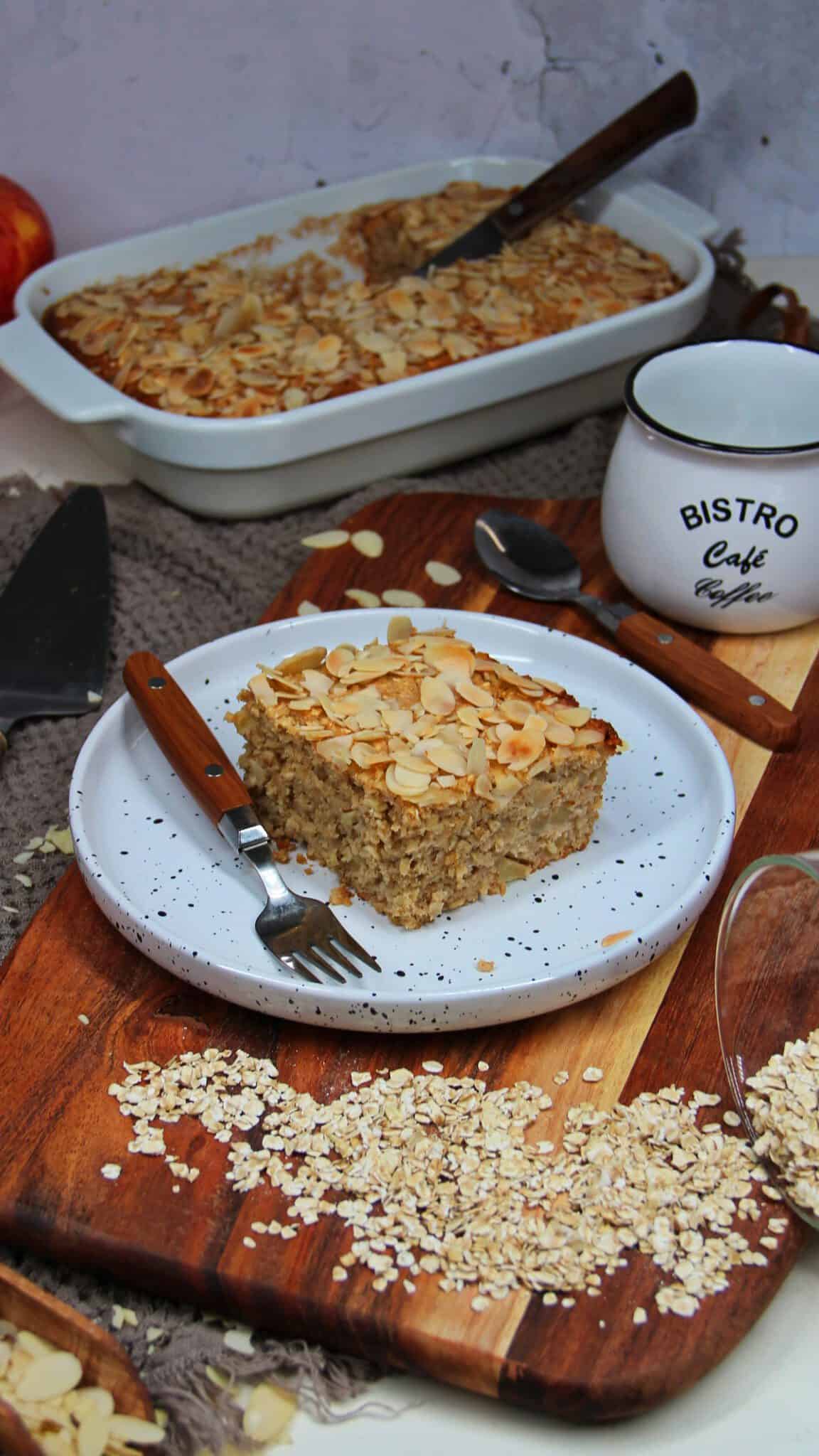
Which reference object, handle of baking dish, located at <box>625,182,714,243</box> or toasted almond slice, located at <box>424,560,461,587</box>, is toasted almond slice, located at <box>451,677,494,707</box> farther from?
handle of baking dish, located at <box>625,182,714,243</box>

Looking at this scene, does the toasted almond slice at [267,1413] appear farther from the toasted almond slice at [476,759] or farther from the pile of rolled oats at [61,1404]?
the toasted almond slice at [476,759]

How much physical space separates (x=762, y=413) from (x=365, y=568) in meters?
0.45

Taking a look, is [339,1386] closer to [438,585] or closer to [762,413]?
[438,585]

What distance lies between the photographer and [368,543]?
5.28ft

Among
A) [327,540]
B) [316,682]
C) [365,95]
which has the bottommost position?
[327,540]

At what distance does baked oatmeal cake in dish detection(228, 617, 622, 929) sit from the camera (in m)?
1.11

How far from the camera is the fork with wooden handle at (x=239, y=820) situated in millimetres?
1078

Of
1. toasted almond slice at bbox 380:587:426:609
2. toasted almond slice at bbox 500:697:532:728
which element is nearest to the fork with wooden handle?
toasted almond slice at bbox 500:697:532:728

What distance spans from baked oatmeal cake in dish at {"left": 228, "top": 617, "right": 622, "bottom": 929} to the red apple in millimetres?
1150

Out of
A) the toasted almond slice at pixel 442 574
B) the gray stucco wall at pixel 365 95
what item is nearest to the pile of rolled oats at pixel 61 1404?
the toasted almond slice at pixel 442 574

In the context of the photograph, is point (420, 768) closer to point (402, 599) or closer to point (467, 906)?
point (467, 906)

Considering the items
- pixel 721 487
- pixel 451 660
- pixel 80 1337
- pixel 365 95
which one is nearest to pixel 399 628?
pixel 451 660

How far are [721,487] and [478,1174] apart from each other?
707 mm

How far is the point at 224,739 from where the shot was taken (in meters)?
1.31
